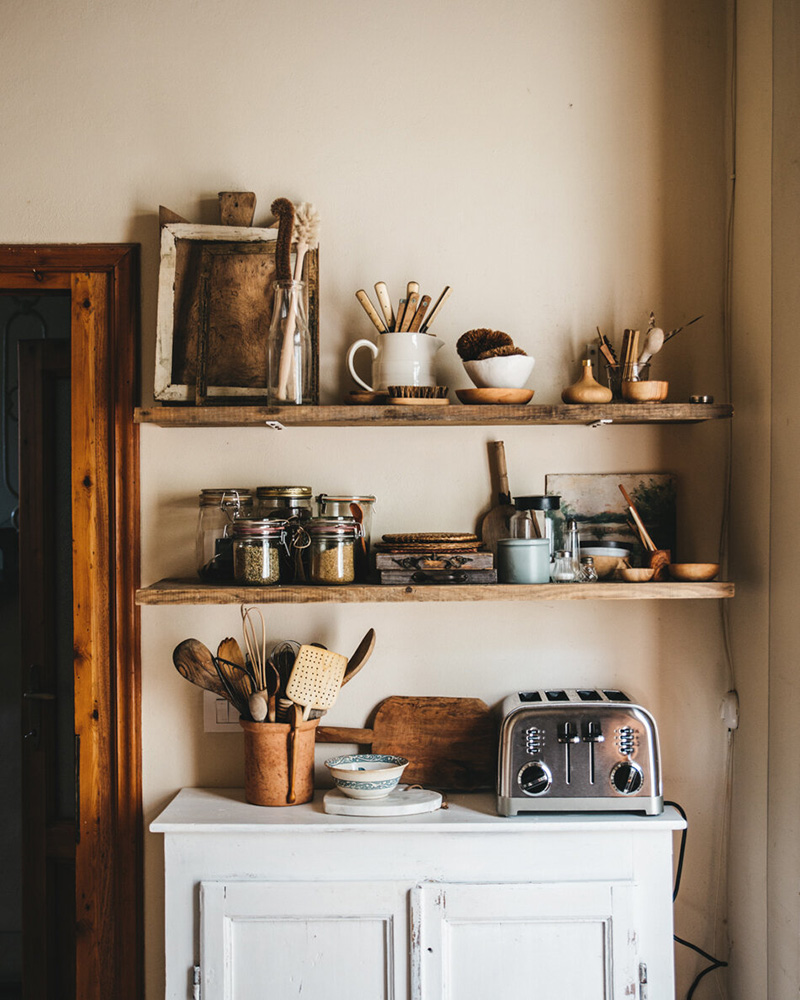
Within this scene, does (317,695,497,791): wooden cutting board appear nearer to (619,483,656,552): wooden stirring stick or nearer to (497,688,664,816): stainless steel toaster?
(497,688,664,816): stainless steel toaster

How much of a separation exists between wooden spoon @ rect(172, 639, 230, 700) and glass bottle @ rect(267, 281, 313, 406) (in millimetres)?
535

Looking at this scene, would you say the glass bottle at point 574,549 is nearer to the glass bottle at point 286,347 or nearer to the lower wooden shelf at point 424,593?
the lower wooden shelf at point 424,593

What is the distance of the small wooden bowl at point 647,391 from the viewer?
1.77 m

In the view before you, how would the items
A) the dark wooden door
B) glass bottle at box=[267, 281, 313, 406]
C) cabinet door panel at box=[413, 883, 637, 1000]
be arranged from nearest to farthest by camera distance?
→ cabinet door panel at box=[413, 883, 637, 1000] < glass bottle at box=[267, 281, 313, 406] < the dark wooden door

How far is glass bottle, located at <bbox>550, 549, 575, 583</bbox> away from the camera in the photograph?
1.79m

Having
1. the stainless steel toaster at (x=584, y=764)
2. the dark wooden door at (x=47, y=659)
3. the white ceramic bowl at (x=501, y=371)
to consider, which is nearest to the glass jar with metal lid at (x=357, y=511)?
the white ceramic bowl at (x=501, y=371)

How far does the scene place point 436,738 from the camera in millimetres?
1896

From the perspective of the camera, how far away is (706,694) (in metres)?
1.94

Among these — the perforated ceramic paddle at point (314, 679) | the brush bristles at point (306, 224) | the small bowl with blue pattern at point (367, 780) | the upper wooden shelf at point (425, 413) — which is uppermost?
the brush bristles at point (306, 224)

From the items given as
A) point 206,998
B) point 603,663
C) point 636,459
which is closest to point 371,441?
point 636,459

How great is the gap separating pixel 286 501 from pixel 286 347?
0.33m

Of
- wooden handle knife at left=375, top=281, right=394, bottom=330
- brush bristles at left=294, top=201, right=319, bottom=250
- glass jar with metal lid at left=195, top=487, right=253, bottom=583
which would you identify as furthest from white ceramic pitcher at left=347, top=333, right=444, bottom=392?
glass jar with metal lid at left=195, top=487, right=253, bottom=583

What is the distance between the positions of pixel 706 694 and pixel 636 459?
548 millimetres

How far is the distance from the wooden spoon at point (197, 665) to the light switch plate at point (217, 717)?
0.10 metres
